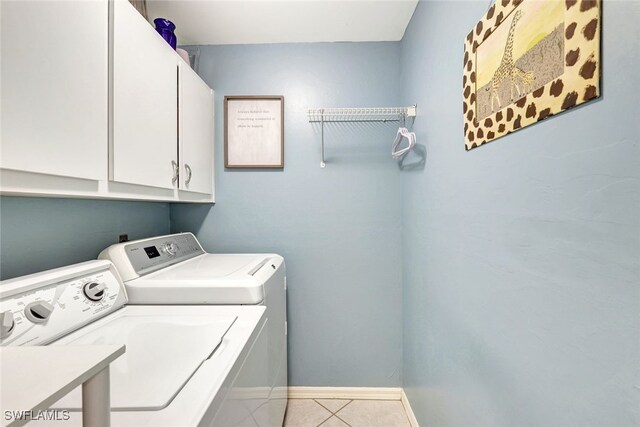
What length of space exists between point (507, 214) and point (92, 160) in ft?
4.27

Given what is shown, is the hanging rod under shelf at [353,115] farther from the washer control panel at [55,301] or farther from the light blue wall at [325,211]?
the washer control panel at [55,301]

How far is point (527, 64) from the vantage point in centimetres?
71

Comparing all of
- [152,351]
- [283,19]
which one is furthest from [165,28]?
[152,351]

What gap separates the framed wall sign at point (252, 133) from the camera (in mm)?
1907

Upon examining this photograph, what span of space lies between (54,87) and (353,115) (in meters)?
1.50

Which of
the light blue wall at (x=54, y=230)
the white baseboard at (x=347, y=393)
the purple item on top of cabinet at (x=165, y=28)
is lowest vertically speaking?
the white baseboard at (x=347, y=393)

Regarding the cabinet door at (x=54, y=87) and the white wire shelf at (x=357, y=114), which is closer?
the cabinet door at (x=54, y=87)

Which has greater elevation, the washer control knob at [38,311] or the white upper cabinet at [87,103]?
the white upper cabinet at [87,103]

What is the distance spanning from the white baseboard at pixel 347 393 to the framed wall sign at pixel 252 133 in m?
1.59

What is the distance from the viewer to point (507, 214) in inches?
32.0

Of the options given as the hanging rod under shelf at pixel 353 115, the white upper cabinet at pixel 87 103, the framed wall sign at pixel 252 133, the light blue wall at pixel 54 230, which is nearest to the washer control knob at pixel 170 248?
the light blue wall at pixel 54 230

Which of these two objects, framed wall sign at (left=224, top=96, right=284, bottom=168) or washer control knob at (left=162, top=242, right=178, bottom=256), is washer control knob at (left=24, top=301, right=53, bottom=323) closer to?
washer control knob at (left=162, top=242, right=178, bottom=256)

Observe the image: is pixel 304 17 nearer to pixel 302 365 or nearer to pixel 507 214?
pixel 507 214
